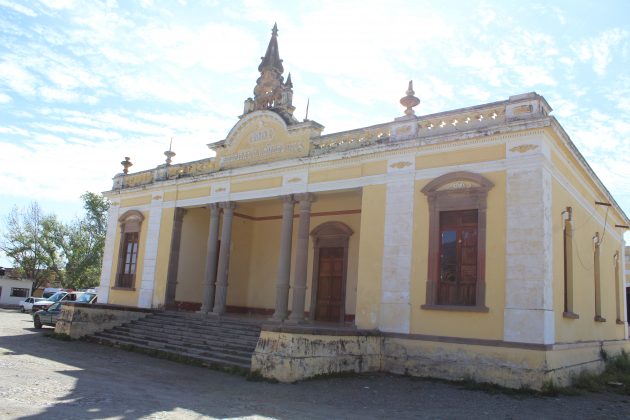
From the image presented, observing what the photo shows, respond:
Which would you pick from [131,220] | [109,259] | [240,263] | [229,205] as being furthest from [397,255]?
[109,259]

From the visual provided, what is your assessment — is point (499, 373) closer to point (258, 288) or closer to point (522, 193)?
point (522, 193)

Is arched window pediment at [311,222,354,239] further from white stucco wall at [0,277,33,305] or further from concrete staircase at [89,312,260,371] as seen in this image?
white stucco wall at [0,277,33,305]

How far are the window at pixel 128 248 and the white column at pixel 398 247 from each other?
32.7 feet

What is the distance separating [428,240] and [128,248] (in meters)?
11.9

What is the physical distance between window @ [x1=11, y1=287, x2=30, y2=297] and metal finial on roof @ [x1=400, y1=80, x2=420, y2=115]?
37954 mm

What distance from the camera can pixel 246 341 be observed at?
1240 centimetres

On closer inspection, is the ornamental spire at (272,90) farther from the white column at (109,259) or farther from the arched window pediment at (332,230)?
the white column at (109,259)

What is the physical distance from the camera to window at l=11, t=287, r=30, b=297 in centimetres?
4047

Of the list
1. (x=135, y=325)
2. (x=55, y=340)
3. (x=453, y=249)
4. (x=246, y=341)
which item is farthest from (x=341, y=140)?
(x=55, y=340)

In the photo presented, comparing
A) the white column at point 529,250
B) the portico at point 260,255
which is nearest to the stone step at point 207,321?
the portico at point 260,255

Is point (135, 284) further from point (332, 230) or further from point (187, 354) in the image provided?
point (332, 230)

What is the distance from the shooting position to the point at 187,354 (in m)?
12.3

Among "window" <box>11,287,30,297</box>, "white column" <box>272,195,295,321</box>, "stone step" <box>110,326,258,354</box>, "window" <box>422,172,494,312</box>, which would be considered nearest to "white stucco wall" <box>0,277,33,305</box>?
"window" <box>11,287,30,297</box>

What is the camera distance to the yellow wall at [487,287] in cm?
1046
